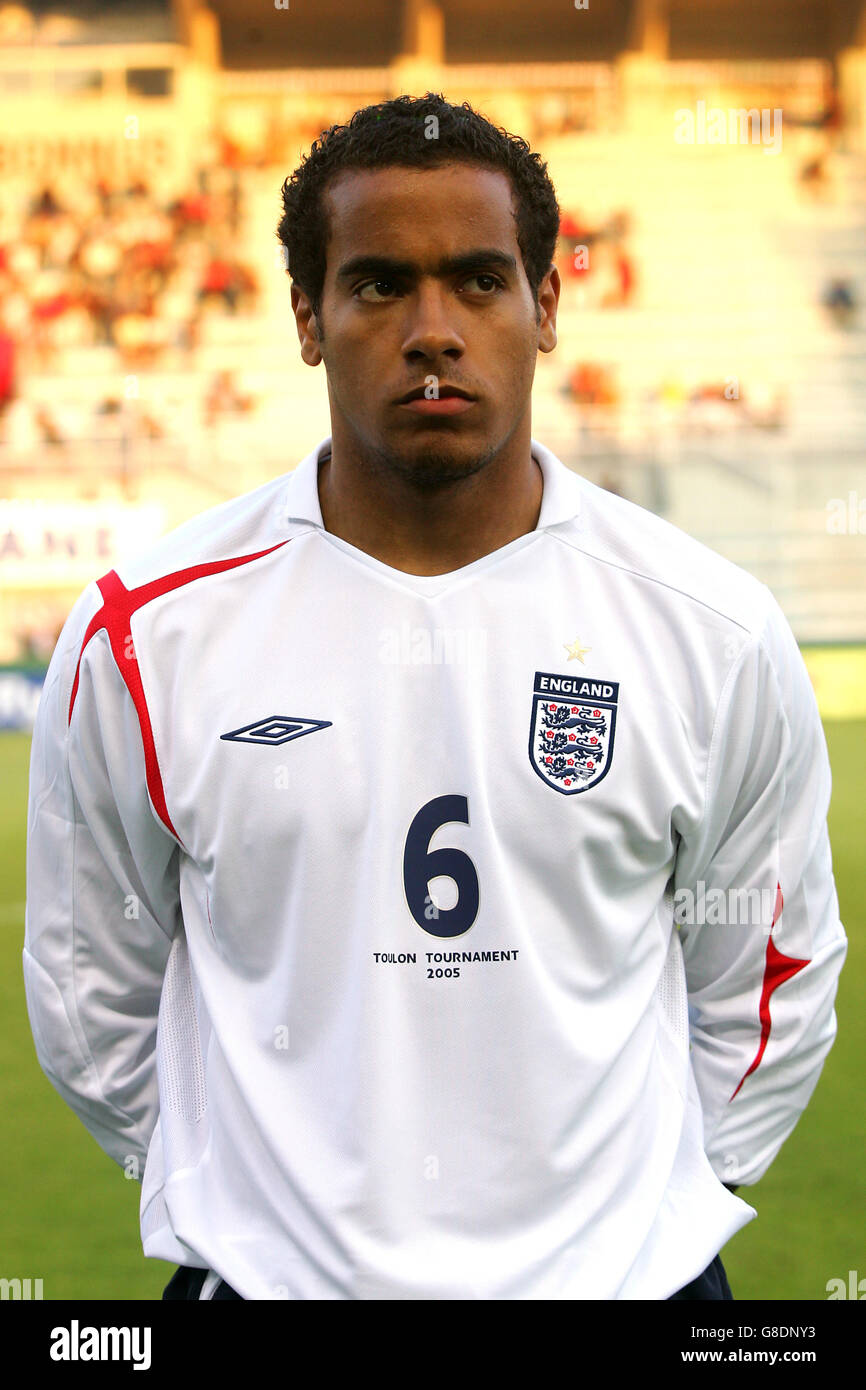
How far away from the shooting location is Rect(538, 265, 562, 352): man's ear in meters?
1.71

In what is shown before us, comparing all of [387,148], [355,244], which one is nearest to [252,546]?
[355,244]

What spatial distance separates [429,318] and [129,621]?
17.9 inches

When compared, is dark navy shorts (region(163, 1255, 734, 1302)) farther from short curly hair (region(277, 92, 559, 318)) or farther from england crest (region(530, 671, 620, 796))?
short curly hair (region(277, 92, 559, 318))

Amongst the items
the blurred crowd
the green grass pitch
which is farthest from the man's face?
the blurred crowd

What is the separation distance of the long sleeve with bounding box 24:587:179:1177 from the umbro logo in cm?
12

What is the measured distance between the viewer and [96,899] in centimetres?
176

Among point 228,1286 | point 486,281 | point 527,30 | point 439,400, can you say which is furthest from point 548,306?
point 527,30

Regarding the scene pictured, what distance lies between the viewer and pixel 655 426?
13.0 m

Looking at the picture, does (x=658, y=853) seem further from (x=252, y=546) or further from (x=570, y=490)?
(x=252, y=546)

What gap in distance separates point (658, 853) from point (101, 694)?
2.04 ft

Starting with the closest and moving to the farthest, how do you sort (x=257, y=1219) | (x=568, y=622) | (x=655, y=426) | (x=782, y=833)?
(x=257, y=1219) → (x=568, y=622) → (x=782, y=833) → (x=655, y=426)

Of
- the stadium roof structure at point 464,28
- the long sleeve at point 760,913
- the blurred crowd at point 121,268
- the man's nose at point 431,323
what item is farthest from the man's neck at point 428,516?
the stadium roof structure at point 464,28

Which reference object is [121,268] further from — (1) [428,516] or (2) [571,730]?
(2) [571,730]

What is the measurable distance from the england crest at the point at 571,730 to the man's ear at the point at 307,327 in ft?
1.55
